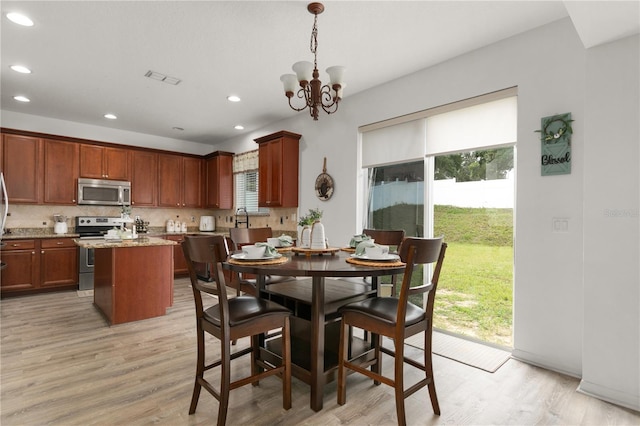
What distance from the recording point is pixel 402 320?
5.65ft

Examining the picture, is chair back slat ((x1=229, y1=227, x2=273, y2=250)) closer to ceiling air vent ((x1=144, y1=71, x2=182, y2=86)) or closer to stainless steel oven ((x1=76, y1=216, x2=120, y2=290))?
ceiling air vent ((x1=144, y1=71, x2=182, y2=86))

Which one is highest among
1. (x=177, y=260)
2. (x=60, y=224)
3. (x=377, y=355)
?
(x=60, y=224)

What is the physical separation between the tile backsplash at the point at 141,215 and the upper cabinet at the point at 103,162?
643 mm

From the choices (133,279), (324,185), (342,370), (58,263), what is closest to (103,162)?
(58,263)

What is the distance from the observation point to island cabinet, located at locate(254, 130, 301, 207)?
480 cm

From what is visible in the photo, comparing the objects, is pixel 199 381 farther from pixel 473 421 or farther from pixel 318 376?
pixel 473 421

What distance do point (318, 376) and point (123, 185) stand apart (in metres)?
5.26

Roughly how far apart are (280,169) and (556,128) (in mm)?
3330

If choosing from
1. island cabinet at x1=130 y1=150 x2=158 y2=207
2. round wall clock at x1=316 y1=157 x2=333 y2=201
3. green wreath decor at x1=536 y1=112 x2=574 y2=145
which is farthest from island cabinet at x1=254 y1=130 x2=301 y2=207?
green wreath decor at x1=536 y1=112 x2=574 y2=145

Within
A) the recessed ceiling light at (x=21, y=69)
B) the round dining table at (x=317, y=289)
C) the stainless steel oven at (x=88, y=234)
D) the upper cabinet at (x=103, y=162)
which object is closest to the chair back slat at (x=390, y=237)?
the round dining table at (x=317, y=289)

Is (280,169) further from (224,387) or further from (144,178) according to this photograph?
(224,387)

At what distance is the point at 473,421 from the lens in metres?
1.85

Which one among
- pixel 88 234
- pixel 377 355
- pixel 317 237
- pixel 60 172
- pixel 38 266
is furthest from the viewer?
pixel 88 234

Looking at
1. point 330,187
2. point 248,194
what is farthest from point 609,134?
point 248,194
